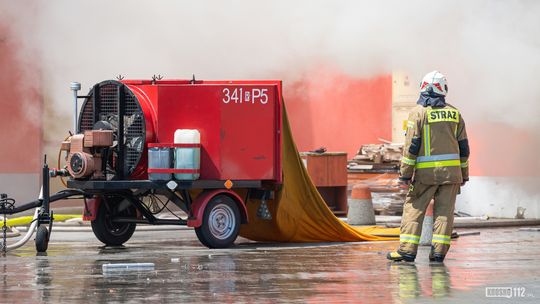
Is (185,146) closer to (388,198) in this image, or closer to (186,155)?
(186,155)

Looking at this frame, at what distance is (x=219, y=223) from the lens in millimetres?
14180

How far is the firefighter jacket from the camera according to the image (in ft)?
39.2

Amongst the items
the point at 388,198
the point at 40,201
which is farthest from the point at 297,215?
the point at 388,198

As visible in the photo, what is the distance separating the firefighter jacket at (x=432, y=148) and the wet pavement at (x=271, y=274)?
89 centimetres

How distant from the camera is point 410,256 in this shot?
11.8 m

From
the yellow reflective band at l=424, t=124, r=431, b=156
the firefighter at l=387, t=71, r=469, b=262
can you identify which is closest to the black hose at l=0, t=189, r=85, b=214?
the firefighter at l=387, t=71, r=469, b=262

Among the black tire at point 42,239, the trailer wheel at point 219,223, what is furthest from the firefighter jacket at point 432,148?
the black tire at point 42,239

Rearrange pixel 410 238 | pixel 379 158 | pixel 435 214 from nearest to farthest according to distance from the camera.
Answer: pixel 410 238, pixel 435 214, pixel 379 158

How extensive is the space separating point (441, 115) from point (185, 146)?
10.6 feet

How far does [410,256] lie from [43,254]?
4.11 m

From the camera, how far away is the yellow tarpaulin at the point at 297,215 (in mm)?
14828

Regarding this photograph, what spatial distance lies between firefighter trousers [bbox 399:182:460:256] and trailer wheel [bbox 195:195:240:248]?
2865mm

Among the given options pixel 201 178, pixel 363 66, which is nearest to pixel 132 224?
pixel 201 178

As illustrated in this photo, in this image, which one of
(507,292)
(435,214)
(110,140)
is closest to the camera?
(507,292)
